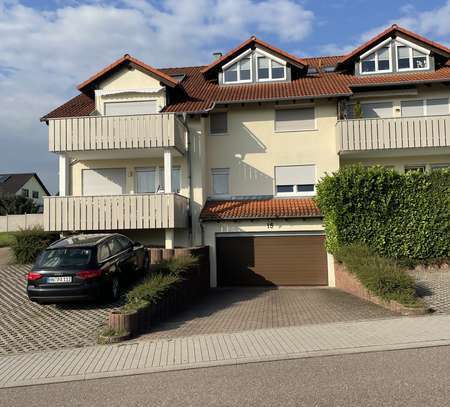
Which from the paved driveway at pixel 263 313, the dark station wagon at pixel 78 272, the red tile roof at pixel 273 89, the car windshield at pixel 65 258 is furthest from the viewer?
the red tile roof at pixel 273 89

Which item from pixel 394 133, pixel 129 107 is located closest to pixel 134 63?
pixel 129 107

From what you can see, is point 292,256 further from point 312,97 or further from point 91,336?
point 91,336

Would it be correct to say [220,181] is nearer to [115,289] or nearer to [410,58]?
[115,289]

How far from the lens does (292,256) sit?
17906 mm

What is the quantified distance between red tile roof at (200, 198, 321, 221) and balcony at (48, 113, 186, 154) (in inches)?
123

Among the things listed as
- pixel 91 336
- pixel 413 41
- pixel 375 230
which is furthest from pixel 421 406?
pixel 413 41

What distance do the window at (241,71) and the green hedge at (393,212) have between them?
7815 mm

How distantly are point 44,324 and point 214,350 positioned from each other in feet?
13.7

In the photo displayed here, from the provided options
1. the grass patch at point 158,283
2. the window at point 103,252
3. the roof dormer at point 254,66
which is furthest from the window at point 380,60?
the window at point 103,252

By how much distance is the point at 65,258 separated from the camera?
10773mm

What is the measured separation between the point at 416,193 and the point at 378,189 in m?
1.29

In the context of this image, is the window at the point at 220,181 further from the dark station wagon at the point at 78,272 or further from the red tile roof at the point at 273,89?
the dark station wagon at the point at 78,272

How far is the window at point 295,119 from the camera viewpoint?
19.7m

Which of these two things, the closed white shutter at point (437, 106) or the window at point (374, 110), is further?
the window at point (374, 110)
